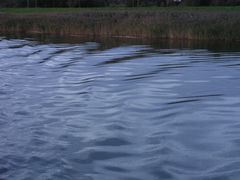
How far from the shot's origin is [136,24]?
104 feet

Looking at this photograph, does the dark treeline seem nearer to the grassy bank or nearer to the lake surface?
the grassy bank

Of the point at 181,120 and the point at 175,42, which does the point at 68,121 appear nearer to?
the point at 181,120

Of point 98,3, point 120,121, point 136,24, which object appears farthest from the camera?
point 98,3

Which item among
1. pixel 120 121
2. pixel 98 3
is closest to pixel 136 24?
pixel 120 121

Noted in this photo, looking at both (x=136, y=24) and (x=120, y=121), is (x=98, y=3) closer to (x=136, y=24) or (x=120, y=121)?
(x=136, y=24)

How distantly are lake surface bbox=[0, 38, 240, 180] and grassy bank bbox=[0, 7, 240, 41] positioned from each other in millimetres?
9471

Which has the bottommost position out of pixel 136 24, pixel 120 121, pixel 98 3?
pixel 120 121

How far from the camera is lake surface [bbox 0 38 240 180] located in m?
7.41

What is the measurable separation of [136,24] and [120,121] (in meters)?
22.2

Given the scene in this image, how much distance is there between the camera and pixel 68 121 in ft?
33.5

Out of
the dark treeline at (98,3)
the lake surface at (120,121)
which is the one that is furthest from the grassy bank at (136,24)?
the dark treeline at (98,3)

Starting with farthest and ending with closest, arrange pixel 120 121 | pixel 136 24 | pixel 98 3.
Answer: pixel 98 3
pixel 136 24
pixel 120 121

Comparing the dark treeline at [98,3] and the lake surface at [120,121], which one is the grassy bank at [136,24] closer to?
the lake surface at [120,121]

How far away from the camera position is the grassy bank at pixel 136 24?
93.6ft
